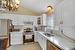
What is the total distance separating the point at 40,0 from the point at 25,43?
9.71 feet

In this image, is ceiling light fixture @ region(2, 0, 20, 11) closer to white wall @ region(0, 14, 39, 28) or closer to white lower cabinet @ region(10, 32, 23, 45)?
white lower cabinet @ region(10, 32, 23, 45)

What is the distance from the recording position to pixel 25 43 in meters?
5.51

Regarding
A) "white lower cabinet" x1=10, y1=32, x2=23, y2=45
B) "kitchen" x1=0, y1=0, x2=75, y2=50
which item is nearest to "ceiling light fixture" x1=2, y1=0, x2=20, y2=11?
"kitchen" x1=0, y1=0, x2=75, y2=50

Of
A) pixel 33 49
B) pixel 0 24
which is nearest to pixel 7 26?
pixel 0 24

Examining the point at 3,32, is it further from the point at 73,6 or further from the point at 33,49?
Result: the point at 73,6

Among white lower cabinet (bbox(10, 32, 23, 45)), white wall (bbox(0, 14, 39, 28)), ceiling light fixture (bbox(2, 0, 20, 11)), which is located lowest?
white lower cabinet (bbox(10, 32, 23, 45))

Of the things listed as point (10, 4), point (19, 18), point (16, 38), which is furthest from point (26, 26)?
point (10, 4)

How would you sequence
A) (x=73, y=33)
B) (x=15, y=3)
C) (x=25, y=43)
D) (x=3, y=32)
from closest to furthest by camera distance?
(x=73, y=33) → (x=15, y=3) → (x=3, y=32) → (x=25, y=43)

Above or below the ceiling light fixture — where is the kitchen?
below

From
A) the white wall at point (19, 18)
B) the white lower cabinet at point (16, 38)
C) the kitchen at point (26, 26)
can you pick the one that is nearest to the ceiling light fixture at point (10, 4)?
the kitchen at point (26, 26)

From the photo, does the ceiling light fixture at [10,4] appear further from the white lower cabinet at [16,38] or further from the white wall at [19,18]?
the white wall at [19,18]

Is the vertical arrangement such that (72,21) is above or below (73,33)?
above

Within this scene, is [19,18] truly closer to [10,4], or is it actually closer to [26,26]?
[26,26]

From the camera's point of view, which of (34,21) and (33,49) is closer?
(33,49)
